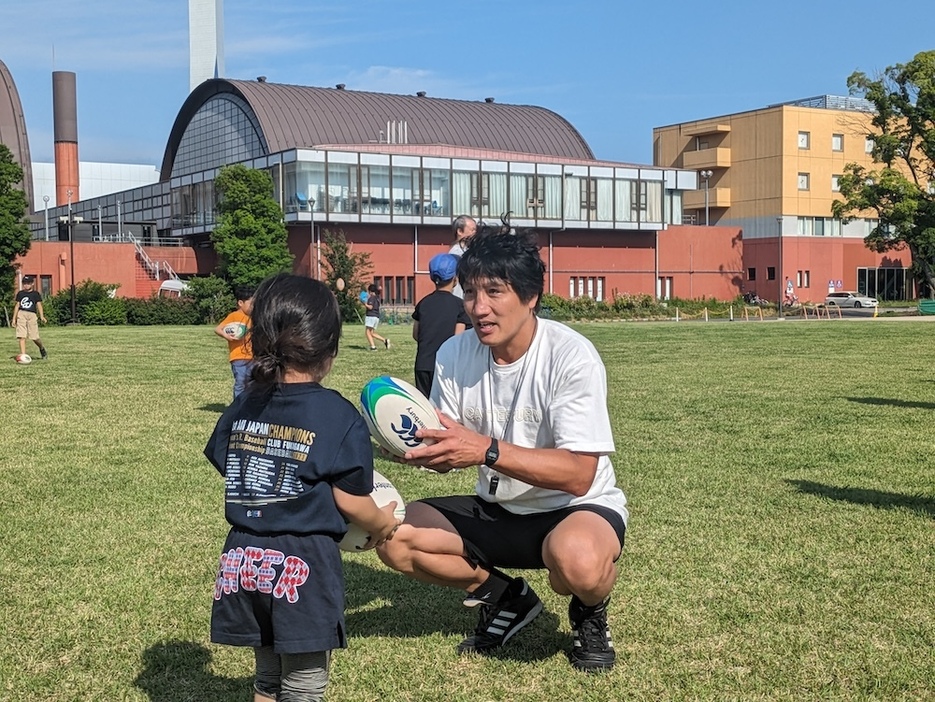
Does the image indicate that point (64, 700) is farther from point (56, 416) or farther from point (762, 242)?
point (762, 242)

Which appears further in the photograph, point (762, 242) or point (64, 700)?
point (762, 242)

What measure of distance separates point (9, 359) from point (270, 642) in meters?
22.4

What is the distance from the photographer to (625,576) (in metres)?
5.62

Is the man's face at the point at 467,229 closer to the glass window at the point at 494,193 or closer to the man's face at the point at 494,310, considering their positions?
the man's face at the point at 494,310

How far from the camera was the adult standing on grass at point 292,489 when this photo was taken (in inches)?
125

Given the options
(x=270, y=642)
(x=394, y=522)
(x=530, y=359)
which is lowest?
(x=270, y=642)

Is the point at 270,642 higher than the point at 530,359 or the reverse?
the reverse

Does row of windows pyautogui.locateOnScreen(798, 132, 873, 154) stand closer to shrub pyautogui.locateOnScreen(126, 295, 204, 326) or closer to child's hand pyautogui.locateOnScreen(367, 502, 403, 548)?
shrub pyautogui.locateOnScreen(126, 295, 204, 326)

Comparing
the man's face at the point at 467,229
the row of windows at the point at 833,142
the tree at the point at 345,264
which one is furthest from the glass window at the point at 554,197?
the man's face at the point at 467,229

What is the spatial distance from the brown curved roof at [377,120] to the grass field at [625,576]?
57226mm

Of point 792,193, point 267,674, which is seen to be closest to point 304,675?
point 267,674

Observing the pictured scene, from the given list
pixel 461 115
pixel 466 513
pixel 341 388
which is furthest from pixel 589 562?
pixel 461 115

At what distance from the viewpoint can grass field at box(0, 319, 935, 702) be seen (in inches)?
166

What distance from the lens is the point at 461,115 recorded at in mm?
75812
